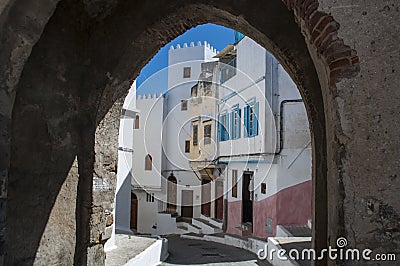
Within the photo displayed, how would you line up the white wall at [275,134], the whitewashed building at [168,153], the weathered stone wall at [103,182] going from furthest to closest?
1. the whitewashed building at [168,153]
2. the white wall at [275,134]
3. the weathered stone wall at [103,182]

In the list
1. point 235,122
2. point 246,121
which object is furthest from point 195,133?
point 246,121

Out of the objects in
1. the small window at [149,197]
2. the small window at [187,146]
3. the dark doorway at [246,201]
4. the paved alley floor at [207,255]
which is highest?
the small window at [187,146]

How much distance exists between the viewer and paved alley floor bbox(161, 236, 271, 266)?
9453 mm

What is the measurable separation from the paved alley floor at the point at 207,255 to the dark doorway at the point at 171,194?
9308 millimetres

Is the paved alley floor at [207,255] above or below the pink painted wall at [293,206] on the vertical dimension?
below

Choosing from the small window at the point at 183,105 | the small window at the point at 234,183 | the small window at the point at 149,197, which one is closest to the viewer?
the small window at the point at 234,183

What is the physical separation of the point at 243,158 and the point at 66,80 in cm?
1042

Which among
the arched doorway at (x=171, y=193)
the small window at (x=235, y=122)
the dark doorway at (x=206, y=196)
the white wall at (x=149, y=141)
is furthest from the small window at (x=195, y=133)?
the small window at (x=235, y=122)

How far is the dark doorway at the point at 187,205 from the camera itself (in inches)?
890

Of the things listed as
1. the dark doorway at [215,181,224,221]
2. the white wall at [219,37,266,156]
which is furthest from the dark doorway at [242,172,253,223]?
the dark doorway at [215,181,224,221]

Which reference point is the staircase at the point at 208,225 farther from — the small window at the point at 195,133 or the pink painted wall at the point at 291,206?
the pink painted wall at the point at 291,206

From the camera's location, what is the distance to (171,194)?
77.3 ft

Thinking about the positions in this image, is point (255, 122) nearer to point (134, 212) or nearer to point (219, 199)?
point (219, 199)

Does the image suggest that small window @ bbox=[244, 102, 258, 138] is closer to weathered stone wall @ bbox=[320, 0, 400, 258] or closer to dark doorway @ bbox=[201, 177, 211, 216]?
dark doorway @ bbox=[201, 177, 211, 216]
